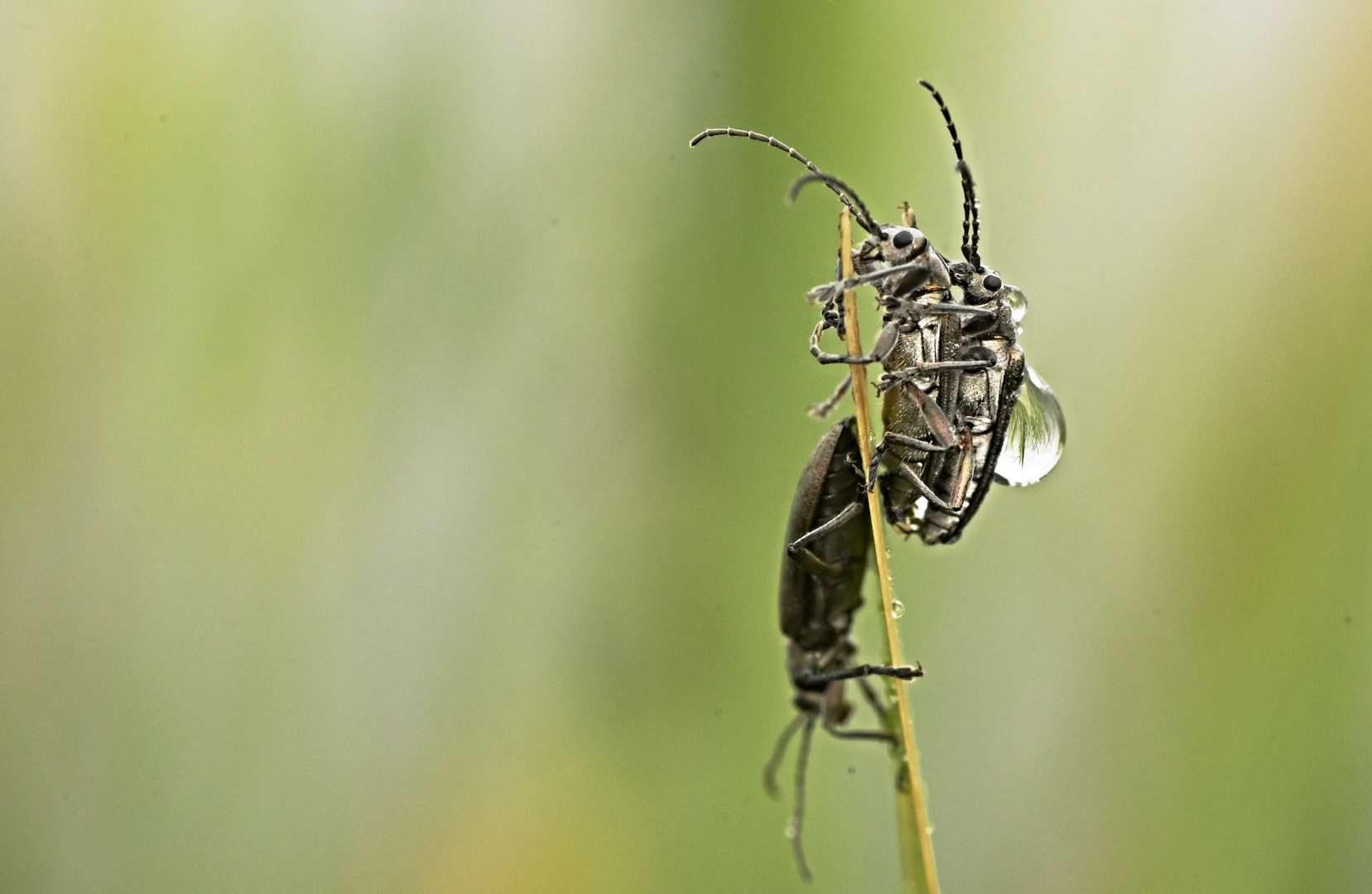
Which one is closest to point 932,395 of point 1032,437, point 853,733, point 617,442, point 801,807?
point 1032,437

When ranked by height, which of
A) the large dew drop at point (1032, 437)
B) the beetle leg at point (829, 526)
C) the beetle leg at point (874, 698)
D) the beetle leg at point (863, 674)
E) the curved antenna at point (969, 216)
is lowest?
the beetle leg at point (874, 698)

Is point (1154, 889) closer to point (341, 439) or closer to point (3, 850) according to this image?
point (341, 439)

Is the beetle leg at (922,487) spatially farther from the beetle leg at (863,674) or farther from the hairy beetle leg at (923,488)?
the beetle leg at (863,674)

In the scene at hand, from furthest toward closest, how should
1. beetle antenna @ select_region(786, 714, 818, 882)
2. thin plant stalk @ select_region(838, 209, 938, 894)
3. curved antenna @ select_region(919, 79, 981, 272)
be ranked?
beetle antenna @ select_region(786, 714, 818, 882), curved antenna @ select_region(919, 79, 981, 272), thin plant stalk @ select_region(838, 209, 938, 894)

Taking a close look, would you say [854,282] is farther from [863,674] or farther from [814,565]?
[863,674]

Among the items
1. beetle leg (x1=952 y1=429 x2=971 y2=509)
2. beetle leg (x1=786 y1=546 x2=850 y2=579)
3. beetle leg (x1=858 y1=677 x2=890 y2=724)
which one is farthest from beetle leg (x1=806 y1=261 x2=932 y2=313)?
beetle leg (x1=858 y1=677 x2=890 y2=724)

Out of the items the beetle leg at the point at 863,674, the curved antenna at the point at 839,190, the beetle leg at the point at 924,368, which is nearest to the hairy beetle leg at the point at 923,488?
the beetle leg at the point at 924,368

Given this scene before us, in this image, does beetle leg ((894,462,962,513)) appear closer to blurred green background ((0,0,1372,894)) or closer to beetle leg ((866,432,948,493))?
beetle leg ((866,432,948,493))

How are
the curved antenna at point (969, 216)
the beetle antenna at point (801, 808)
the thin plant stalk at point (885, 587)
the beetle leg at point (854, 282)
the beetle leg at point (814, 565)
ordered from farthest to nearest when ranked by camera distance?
1. the beetle antenna at point (801, 808)
2. the beetle leg at point (814, 565)
3. the curved antenna at point (969, 216)
4. the beetle leg at point (854, 282)
5. the thin plant stalk at point (885, 587)
